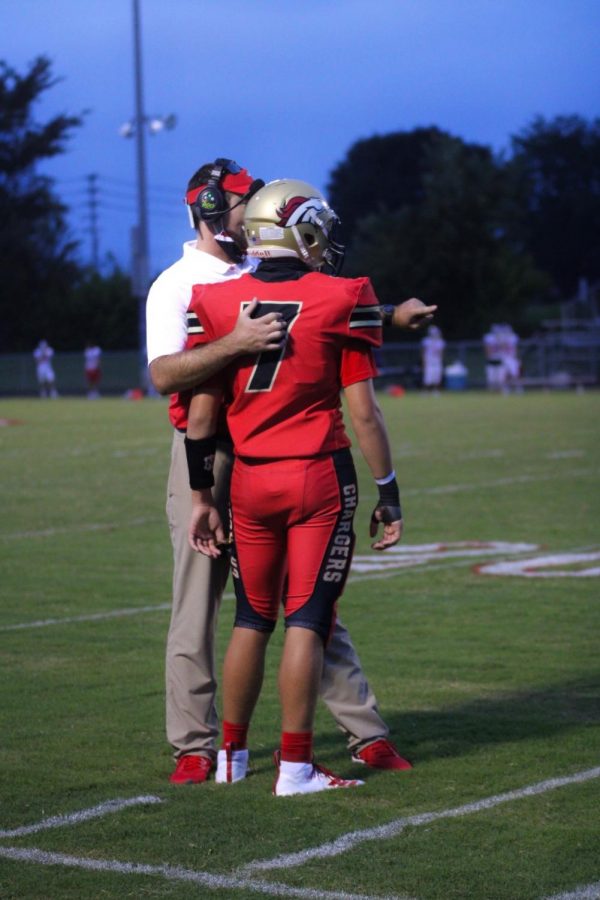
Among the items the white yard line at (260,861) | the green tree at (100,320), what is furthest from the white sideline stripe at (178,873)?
the green tree at (100,320)

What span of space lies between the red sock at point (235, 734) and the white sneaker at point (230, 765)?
2 centimetres

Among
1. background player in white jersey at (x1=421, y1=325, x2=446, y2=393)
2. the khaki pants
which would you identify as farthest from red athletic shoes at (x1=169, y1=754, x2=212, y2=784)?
background player in white jersey at (x1=421, y1=325, x2=446, y2=393)

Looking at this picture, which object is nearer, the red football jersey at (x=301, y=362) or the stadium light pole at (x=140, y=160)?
the red football jersey at (x=301, y=362)

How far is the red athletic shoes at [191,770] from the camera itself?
5156 millimetres

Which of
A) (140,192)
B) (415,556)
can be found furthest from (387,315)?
(140,192)

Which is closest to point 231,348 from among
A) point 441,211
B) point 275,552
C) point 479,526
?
point 275,552

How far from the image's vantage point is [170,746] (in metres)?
5.64

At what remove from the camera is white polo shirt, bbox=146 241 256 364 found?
202 inches

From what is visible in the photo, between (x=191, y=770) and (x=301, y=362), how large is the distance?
1465 mm

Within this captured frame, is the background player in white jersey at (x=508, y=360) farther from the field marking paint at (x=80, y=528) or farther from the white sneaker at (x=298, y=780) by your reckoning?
the white sneaker at (x=298, y=780)

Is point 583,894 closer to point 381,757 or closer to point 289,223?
point 381,757

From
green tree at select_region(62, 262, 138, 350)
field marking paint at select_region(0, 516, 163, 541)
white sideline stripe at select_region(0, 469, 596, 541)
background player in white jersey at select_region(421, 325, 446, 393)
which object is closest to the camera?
field marking paint at select_region(0, 516, 163, 541)

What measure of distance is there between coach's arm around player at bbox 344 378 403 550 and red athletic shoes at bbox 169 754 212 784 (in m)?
0.97

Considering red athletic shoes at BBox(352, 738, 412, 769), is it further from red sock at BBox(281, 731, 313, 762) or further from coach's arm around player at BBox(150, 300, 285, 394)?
coach's arm around player at BBox(150, 300, 285, 394)
